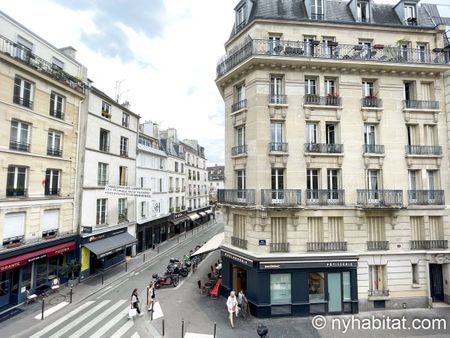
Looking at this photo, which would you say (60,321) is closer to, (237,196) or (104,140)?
(237,196)

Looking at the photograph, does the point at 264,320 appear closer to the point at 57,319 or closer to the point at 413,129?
the point at 57,319

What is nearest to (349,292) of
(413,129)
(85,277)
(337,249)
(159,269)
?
(337,249)

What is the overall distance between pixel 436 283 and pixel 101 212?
23472 millimetres

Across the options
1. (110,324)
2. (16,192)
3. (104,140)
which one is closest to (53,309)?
(110,324)

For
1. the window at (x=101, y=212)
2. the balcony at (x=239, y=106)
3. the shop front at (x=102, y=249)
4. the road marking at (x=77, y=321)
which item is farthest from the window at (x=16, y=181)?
the balcony at (x=239, y=106)

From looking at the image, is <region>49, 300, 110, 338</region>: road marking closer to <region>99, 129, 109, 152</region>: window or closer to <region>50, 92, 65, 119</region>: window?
<region>99, 129, 109, 152</region>: window

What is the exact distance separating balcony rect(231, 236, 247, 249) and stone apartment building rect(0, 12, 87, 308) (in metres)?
11.5

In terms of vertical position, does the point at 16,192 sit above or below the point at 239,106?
below

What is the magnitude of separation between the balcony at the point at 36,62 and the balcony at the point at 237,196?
13233 mm

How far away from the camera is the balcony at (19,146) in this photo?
45.8 ft

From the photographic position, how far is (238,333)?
37.8 ft

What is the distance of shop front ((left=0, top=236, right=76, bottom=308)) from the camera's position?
13488 millimetres

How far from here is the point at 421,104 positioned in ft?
49.0

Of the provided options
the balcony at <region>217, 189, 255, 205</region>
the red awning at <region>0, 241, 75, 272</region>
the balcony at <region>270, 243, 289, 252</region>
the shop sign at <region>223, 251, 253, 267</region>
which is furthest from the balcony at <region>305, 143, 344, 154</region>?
the red awning at <region>0, 241, 75, 272</region>
